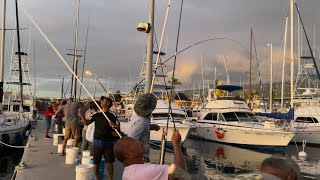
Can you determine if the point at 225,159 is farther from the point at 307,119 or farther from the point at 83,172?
the point at 83,172

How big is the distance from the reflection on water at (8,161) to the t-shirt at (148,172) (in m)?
10.8

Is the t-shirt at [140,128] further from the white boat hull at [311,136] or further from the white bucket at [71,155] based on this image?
the white boat hull at [311,136]

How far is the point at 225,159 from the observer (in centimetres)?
1605

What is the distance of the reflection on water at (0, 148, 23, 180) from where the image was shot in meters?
12.8

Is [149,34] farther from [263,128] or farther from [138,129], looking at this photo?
[263,128]

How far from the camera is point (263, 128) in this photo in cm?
1905

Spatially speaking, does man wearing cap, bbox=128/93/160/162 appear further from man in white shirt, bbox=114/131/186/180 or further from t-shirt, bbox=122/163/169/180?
t-shirt, bbox=122/163/169/180

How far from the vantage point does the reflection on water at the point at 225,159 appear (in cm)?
1251

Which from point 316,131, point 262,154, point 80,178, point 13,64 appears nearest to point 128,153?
point 80,178

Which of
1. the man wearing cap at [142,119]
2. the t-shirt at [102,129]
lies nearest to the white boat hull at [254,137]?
the t-shirt at [102,129]

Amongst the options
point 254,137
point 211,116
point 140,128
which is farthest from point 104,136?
point 211,116

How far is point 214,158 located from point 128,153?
13727 millimetres

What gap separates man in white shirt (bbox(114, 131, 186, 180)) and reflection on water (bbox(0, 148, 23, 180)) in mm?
10645

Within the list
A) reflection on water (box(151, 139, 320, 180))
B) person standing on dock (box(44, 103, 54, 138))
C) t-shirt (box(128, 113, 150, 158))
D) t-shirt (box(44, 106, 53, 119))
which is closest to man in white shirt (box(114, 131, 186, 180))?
t-shirt (box(128, 113, 150, 158))
